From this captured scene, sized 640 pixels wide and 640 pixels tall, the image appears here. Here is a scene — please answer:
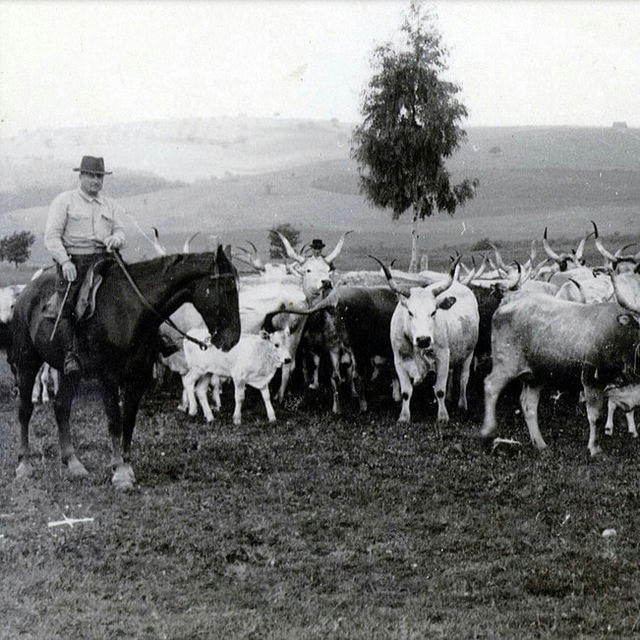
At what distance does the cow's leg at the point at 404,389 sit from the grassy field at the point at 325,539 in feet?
2.54

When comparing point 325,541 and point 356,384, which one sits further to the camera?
point 356,384

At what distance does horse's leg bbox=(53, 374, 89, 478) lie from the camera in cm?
859

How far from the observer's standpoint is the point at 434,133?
23.6m

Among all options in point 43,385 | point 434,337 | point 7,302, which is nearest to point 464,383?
point 434,337

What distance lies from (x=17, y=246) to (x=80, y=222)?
33.6 feet

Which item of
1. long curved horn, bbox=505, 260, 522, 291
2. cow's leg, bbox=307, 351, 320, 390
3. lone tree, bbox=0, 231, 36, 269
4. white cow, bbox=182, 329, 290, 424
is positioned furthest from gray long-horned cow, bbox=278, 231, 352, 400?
lone tree, bbox=0, 231, 36, 269

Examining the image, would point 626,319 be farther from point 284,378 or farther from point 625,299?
point 284,378

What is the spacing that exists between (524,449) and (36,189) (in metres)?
11.0

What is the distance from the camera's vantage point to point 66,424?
347 inches

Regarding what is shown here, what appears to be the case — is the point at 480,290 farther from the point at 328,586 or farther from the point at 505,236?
the point at 328,586

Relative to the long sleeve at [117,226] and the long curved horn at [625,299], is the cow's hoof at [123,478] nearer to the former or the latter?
the long sleeve at [117,226]

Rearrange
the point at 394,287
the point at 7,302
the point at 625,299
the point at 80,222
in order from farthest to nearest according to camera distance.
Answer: the point at 7,302
the point at 394,287
the point at 625,299
the point at 80,222

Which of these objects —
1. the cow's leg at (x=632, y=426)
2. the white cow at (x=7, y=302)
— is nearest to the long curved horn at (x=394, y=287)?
the cow's leg at (x=632, y=426)

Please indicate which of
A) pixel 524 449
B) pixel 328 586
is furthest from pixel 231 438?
→ pixel 328 586
